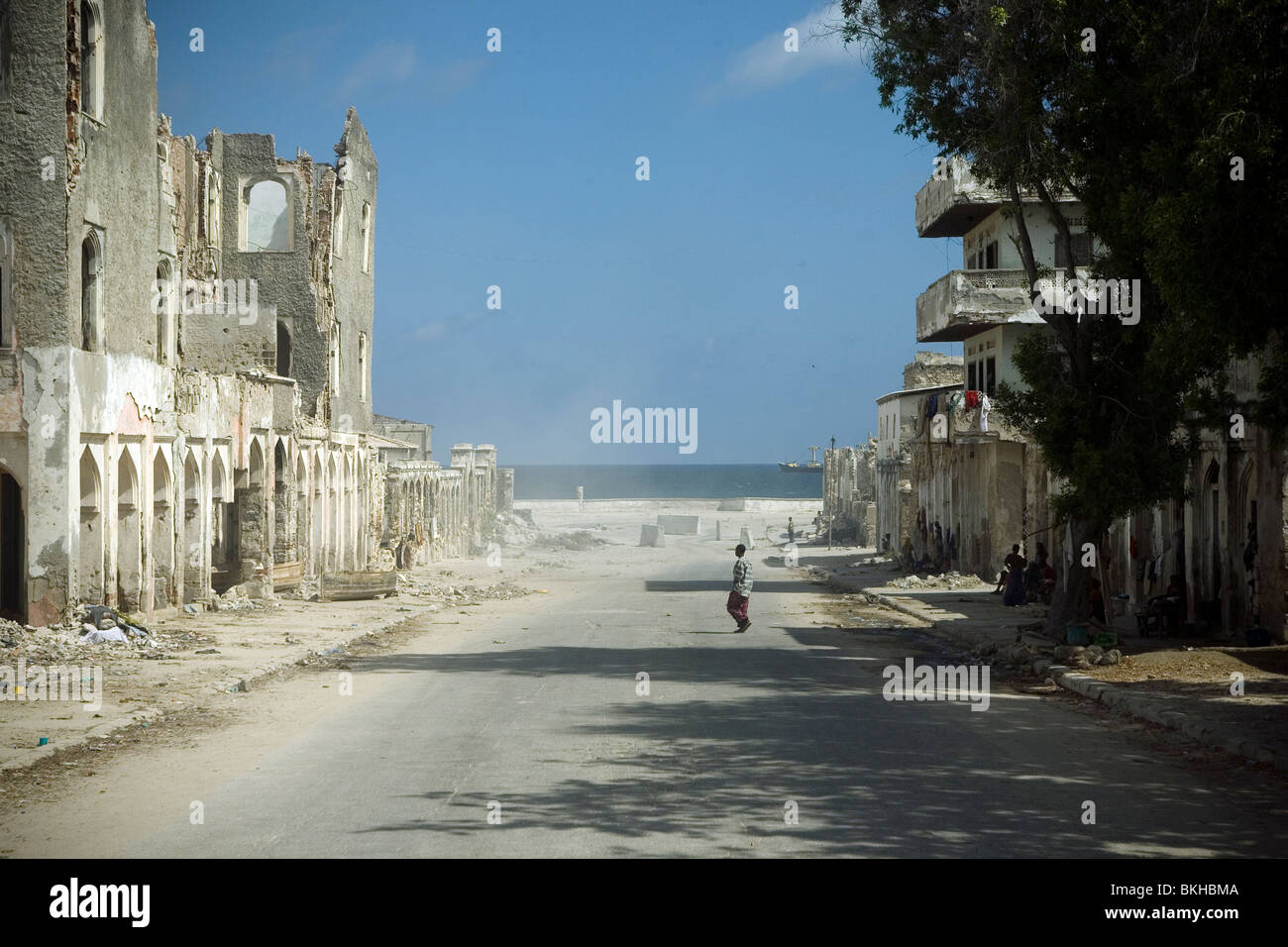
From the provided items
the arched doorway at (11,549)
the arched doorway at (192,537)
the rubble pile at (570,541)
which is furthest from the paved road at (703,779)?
the rubble pile at (570,541)

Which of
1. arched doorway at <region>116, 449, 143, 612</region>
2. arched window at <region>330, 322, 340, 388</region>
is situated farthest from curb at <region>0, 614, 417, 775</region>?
arched window at <region>330, 322, 340, 388</region>

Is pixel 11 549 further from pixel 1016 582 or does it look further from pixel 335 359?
pixel 335 359

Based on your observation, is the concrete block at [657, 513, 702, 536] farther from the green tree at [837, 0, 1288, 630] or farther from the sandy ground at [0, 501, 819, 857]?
the green tree at [837, 0, 1288, 630]

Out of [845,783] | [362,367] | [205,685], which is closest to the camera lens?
[845,783]

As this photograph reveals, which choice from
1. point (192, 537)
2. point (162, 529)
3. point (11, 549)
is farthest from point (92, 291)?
point (192, 537)

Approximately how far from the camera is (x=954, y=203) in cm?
3672

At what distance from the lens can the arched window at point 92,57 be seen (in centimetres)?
2225

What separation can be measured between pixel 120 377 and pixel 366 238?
27.3 metres

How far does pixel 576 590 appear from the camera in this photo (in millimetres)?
38156

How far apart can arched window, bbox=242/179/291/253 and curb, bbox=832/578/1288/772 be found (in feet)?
103

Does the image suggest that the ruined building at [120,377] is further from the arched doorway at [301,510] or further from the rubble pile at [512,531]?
the rubble pile at [512,531]

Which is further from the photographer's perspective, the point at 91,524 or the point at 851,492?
the point at 851,492

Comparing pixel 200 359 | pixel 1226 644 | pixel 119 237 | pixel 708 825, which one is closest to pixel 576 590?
pixel 200 359
